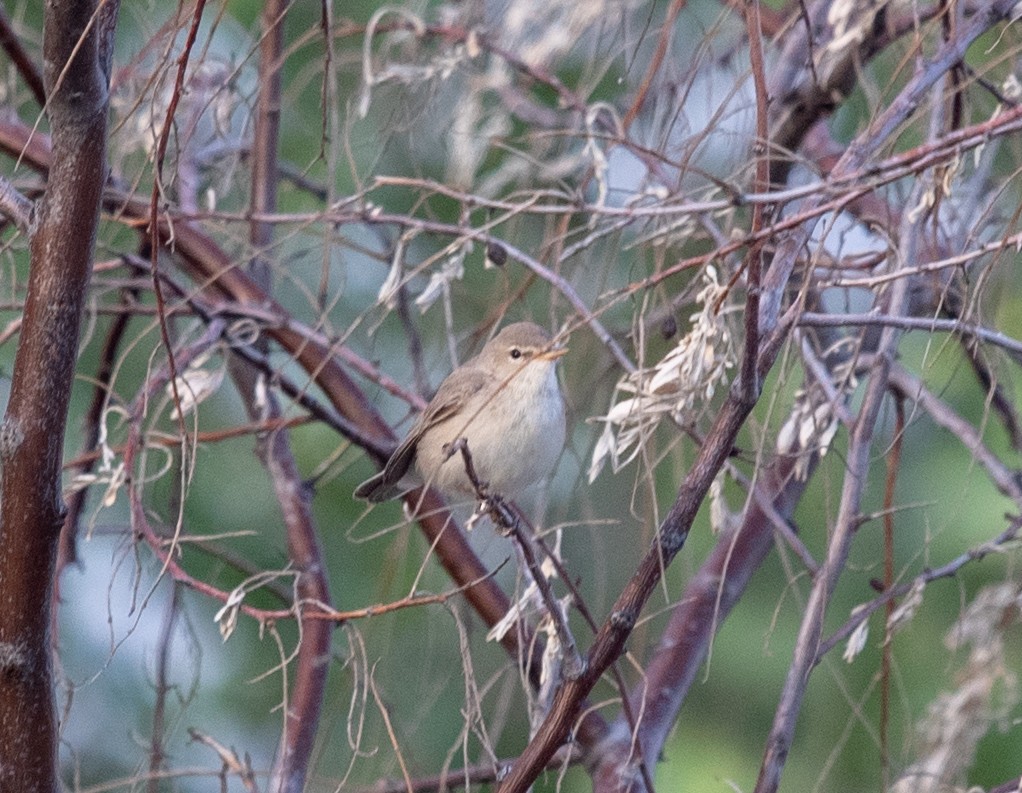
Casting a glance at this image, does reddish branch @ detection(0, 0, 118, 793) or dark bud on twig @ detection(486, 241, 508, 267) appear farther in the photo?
dark bud on twig @ detection(486, 241, 508, 267)

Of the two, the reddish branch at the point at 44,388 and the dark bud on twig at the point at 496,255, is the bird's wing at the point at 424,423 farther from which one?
the reddish branch at the point at 44,388

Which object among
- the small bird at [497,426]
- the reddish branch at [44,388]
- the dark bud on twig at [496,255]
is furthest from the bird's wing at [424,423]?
the reddish branch at [44,388]

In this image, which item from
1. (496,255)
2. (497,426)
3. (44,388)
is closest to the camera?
(44,388)

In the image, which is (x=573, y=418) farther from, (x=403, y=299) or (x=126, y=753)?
(x=126, y=753)

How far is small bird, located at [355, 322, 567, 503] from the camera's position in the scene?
10.5 feet

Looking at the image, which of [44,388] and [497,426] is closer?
[44,388]

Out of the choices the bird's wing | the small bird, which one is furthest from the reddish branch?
the bird's wing

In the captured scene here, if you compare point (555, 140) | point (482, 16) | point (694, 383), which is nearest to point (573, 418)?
point (694, 383)

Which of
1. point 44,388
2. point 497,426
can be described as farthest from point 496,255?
point 44,388

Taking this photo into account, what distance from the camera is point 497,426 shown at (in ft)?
10.5

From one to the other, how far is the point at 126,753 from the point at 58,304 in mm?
3879

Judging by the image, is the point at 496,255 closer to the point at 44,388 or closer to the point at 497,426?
the point at 497,426

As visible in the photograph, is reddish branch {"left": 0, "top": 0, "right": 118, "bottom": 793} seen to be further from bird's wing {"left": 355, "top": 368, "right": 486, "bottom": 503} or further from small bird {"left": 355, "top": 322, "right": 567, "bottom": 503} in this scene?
bird's wing {"left": 355, "top": 368, "right": 486, "bottom": 503}

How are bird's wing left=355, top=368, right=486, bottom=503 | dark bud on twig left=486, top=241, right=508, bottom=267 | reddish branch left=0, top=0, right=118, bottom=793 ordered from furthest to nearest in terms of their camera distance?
bird's wing left=355, top=368, right=486, bottom=503, dark bud on twig left=486, top=241, right=508, bottom=267, reddish branch left=0, top=0, right=118, bottom=793
